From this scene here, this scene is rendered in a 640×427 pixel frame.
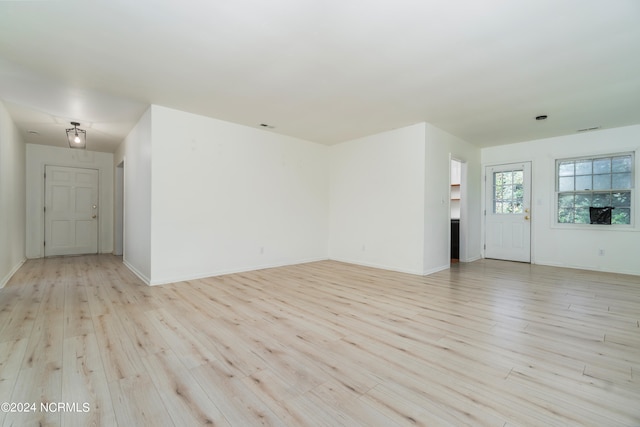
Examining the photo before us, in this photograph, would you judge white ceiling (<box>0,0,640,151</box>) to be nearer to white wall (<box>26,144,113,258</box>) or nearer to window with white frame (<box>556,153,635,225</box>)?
window with white frame (<box>556,153,635,225</box>)

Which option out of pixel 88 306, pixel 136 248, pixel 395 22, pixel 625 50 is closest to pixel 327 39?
pixel 395 22

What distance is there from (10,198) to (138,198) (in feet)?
5.97

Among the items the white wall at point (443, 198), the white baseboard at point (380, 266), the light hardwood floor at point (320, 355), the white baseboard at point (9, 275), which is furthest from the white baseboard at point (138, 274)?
the white wall at point (443, 198)

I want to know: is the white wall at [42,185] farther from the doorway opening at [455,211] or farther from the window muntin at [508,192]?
the window muntin at [508,192]

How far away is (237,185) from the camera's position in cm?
488

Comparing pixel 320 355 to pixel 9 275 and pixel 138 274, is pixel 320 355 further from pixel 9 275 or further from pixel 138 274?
pixel 9 275

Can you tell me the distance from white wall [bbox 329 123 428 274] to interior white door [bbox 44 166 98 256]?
19.1 ft

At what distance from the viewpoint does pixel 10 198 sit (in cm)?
440

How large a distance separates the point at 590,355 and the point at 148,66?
4646 millimetres

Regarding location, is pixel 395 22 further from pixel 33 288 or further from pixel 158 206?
pixel 33 288

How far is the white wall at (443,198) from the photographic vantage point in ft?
15.8

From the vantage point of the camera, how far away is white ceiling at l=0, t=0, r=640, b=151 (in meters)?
2.12

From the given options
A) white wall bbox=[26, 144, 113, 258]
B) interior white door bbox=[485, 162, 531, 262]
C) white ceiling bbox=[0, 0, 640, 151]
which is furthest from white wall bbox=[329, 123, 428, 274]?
white wall bbox=[26, 144, 113, 258]

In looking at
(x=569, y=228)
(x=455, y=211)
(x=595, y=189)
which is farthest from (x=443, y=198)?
(x=595, y=189)
